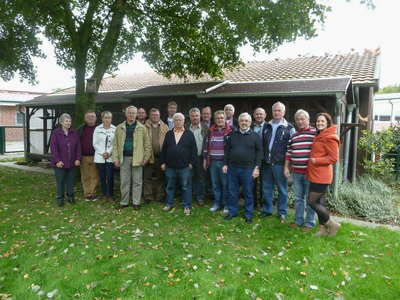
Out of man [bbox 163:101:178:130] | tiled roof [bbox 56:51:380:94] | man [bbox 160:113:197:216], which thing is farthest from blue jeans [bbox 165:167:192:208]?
tiled roof [bbox 56:51:380:94]

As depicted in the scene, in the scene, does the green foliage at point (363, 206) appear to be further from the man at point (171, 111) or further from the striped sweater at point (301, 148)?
the man at point (171, 111)

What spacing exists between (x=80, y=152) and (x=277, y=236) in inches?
164

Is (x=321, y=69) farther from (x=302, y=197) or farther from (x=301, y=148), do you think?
(x=302, y=197)

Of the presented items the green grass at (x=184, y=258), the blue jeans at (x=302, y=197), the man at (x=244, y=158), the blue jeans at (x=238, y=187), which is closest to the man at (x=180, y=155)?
the green grass at (x=184, y=258)

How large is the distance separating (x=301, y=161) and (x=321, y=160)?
0.41 metres

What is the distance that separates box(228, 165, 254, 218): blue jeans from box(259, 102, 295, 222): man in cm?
34

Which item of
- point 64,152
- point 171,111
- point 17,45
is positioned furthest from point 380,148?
point 17,45

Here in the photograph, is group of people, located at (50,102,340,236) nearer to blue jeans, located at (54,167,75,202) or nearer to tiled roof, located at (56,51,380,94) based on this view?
blue jeans, located at (54,167,75,202)

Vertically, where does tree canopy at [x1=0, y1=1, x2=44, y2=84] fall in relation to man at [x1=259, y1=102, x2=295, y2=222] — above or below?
above

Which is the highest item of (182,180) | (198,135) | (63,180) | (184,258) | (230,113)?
(230,113)

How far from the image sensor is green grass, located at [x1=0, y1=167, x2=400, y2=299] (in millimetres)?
3107

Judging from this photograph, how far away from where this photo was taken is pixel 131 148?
18.3 ft

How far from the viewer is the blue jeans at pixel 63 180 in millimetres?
5875

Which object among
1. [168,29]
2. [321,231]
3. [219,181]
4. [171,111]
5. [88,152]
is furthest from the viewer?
[168,29]
